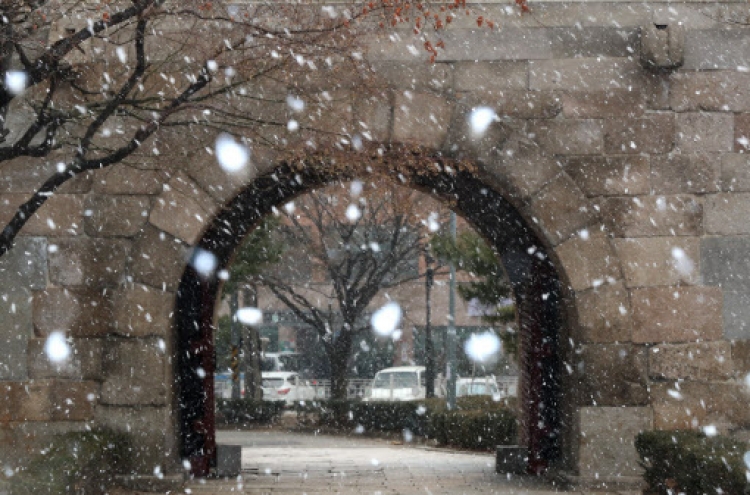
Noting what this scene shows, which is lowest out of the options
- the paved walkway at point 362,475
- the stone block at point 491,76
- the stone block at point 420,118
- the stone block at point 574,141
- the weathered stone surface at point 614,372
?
the paved walkway at point 362,475

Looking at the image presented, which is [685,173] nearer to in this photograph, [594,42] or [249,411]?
[594,42]

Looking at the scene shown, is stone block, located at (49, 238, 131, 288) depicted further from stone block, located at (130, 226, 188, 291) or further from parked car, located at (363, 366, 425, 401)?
parked car, located at (363, 366, 425, 401)

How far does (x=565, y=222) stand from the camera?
11.2 m

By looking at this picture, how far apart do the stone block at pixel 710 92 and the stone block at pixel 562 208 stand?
48.6 inches

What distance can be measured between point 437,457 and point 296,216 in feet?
49.7

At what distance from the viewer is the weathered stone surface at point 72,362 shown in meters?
10.9

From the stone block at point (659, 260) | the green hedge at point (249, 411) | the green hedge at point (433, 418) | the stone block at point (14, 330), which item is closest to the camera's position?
the stone block at point (14, 330)

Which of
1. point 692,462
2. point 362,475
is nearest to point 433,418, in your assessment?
point 362,475

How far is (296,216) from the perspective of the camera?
1328 inches

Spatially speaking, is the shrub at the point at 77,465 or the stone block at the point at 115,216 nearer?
the shrub at the point at 77,465

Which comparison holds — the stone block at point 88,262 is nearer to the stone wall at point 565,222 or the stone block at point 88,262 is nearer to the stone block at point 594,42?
the stone wall at point 565,222

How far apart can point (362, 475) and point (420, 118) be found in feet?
15.4

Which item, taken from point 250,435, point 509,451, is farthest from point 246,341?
point 509,451

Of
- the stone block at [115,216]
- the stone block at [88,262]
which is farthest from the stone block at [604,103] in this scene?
the stone block at [88,262]
